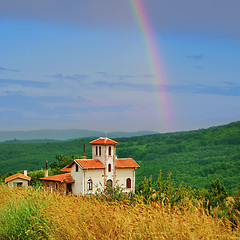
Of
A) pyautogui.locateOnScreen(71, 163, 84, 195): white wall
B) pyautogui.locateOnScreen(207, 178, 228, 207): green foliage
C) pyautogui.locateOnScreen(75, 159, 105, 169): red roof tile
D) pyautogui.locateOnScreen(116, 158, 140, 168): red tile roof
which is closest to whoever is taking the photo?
pyautogui.locateOnScreen(207, 178, 228, 207): green foliage

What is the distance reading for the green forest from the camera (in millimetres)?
83562

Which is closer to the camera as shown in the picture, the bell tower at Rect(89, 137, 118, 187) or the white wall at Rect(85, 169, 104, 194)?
the white wall at Rect(85, 169, 104, 194)

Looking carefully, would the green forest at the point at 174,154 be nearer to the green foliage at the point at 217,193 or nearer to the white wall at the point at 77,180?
the green foliage at the point at 217,193

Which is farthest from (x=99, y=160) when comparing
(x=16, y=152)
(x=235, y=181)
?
(x=16, y=152)

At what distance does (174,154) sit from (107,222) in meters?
108

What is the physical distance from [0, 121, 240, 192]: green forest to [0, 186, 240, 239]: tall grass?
63171 mm

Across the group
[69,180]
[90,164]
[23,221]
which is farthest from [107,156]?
[23,221]

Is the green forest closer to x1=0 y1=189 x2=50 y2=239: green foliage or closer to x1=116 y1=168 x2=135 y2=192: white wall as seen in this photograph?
x1=116 y1=168 x2=135 y2=192: white wall

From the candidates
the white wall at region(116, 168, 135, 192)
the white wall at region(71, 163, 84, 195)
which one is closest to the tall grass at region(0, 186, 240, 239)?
the white wall at region(71, 163, 84, 195)

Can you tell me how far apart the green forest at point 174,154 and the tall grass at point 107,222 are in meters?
63.2

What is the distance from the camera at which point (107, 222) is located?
7.67 metres

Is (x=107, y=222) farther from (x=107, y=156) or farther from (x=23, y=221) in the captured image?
(x=107, y=156)

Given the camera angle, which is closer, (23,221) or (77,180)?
(23,221)

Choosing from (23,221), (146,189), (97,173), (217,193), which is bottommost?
(217,193)
